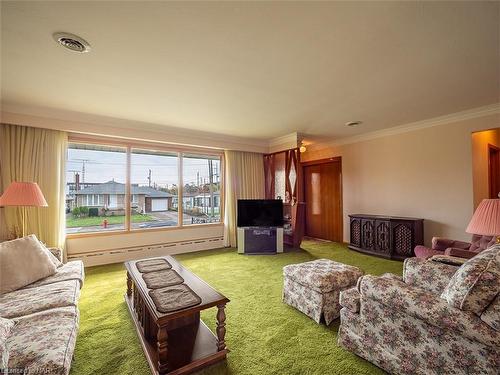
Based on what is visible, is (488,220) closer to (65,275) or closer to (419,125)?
(419,125)

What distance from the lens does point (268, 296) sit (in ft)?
8.79

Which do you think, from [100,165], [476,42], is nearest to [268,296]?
[476,42]

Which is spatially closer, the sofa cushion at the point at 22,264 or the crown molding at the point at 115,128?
the sofa cushion at the point at 22,264

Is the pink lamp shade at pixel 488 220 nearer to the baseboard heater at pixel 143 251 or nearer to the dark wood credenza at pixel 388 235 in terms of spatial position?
the dark wood credenza at pixel 388 235

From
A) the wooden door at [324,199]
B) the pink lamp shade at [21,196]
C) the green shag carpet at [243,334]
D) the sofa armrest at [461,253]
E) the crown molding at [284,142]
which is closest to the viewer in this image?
the green shag carpet at [243,334]

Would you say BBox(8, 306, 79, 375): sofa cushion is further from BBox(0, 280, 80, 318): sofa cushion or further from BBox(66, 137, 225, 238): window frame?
BBox(66, 137, 225, 238): window frame

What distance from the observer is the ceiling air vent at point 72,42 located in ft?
5.72

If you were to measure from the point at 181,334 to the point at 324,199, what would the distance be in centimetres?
470

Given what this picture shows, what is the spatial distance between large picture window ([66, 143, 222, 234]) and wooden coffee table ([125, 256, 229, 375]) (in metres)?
2.53

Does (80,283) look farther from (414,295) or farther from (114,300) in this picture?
(414,295)

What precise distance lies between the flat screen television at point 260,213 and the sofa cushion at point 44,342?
3274mm

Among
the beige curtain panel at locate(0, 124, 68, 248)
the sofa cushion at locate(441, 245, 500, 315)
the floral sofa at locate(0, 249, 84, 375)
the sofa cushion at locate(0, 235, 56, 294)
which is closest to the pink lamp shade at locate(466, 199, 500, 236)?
the sofa cushion at locate(441, 245, 500, 315)

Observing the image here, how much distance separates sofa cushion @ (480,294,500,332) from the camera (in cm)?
110

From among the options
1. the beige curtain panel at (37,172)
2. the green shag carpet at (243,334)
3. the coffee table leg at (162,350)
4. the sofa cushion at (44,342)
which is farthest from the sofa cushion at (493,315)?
the beige curtain panel at (37,172)
